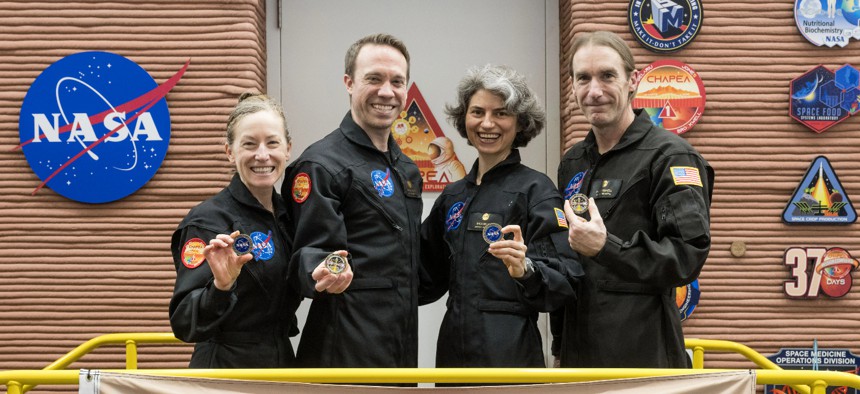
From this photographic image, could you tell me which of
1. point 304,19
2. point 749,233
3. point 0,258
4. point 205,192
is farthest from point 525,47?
point 0,258

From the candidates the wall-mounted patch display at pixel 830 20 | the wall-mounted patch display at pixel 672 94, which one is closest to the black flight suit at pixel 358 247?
the wall-mounted patch display at pixel 672 94

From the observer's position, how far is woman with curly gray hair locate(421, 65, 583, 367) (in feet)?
7.67

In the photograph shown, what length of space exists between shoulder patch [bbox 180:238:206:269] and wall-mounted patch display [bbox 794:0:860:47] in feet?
9.90

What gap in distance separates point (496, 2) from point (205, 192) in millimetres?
1768

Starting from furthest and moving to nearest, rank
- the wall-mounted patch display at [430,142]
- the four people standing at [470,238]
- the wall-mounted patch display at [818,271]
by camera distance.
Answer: the wall-mounted patch display at [430,142] < the wall-mounted patch display at [818,271] < the four people standing at [470,238]

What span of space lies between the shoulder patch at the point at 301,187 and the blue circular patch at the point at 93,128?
5.42 feet

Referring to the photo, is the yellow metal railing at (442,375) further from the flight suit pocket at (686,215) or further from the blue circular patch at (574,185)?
the blue circular patch at (574,185)

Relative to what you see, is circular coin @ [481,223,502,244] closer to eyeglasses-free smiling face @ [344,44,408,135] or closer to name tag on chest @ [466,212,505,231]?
name tag on chest @ [466,212,505,231]

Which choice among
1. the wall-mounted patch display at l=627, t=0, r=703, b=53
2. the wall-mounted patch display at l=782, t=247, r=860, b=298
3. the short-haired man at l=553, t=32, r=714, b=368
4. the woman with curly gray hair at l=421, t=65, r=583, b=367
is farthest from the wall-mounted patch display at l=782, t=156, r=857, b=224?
the woman with curly gray hair at l=421, t=65, r=583, b=367

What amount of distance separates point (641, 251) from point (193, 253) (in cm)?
123

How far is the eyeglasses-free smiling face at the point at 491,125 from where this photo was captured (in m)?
2.54

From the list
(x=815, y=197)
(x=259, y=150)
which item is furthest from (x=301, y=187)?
(x=815, y=197)

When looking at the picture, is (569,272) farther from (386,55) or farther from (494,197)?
(386,55)

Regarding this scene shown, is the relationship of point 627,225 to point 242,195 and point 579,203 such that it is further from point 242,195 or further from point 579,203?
point 242,195
